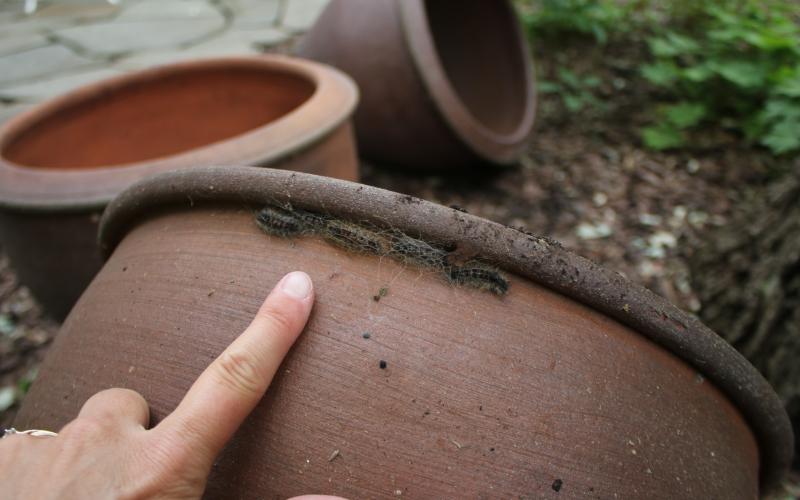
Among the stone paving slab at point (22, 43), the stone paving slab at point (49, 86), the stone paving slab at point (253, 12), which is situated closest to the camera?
the stone paving slab at point (49, 86)

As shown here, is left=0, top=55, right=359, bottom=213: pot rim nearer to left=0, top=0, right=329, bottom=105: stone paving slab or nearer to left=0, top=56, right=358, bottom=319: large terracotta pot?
left=0, top=56, right=358, bottom=319: large terracotta pot

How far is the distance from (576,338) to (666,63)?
3381 mm

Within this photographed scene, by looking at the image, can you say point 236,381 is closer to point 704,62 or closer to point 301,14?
point 704,62

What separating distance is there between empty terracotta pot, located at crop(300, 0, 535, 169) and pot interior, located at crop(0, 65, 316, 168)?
58 cm

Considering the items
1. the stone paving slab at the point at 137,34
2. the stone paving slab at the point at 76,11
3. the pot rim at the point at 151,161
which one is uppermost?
the pot rim at the point at 151,161

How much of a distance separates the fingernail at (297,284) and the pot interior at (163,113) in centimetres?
169

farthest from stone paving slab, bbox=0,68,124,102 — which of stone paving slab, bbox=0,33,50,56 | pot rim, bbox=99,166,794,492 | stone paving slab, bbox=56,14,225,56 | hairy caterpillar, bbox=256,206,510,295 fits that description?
hairy caterpillar, bbox=256,206,510,295

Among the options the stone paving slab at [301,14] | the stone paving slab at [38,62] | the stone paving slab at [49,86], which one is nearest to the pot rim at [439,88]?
the stone paving slab at [49,86]

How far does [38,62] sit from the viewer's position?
4645mm

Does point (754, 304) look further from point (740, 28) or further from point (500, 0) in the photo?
point (500, 0)

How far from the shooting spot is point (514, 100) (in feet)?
11.7

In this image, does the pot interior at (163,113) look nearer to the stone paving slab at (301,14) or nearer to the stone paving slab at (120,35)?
the stone paving slab at (120,35)

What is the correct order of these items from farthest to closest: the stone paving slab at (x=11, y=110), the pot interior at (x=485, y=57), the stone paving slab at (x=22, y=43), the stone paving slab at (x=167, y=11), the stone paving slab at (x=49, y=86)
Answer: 1. the stone paving slab at (x=167, y=11)
2. the stone paving slab at (x=22, y=43)
3. the stone paving slab at (x=49, y=86)
4. the stone paving slab at (x=11, y=110)
5. the pot interior at (x=485, y=57)

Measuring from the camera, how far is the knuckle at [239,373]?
2.47 feet
